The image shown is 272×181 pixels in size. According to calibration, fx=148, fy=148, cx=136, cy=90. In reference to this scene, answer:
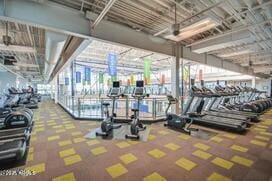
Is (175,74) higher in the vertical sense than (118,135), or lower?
higher

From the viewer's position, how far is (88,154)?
282 centimetres

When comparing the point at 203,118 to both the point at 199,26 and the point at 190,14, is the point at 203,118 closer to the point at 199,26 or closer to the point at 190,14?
the point at 199,26

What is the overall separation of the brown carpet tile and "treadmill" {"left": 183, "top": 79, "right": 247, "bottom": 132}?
1.29ft

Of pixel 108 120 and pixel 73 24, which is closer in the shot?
pixel 73 24

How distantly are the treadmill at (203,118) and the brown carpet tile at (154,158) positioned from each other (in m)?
0.39

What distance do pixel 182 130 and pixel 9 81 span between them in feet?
55.7

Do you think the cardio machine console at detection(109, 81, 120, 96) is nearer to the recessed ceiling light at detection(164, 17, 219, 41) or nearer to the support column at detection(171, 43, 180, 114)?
the recessed ceiling light at detection(164, 17, 219, 41)

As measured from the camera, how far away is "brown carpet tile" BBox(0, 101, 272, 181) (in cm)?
217

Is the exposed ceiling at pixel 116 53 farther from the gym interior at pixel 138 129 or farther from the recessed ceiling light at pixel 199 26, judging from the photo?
the recessed ceiling light at pixel 199 26

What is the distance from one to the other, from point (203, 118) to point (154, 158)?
123 inches

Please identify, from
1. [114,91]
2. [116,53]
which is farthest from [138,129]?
[116,53]

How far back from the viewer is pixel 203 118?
5047 mm

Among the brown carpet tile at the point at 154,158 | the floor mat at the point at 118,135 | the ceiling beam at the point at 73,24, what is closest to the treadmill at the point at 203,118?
the brown carpet tile at the point at 154,158

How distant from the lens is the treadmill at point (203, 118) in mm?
4207
